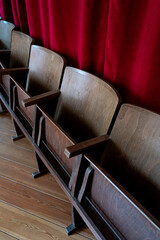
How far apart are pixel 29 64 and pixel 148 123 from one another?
2.72ft

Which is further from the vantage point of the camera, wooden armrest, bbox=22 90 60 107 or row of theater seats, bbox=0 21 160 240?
wooden armrest, bbox=22 90 60 107

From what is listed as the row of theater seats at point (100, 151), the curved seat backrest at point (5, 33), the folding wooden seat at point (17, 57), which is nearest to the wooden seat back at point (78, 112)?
the row of theater seats at point (100, 151)

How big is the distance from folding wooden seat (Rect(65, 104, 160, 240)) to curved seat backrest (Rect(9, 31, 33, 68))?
84 centimetres

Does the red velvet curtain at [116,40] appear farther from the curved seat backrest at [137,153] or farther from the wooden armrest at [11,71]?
the wooden armrest at [11,71]

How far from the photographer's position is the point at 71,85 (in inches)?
32.7

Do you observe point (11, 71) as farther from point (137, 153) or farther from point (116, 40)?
point (137, 153)

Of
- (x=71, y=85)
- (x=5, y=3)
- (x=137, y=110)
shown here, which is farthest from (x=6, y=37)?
(x=137, y=110)

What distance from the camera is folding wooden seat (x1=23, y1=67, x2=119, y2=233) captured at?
670 millimetres

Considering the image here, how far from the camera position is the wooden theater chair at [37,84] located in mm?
895

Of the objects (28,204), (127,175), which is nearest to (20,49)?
(28,204)

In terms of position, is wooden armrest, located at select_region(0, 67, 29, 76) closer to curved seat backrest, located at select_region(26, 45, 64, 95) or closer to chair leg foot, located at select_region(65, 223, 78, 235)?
curved seat backrest, located at select_region(26, 45, 64, 95)

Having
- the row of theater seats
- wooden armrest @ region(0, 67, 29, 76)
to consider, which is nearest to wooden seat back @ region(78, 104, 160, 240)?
the row of theater seats

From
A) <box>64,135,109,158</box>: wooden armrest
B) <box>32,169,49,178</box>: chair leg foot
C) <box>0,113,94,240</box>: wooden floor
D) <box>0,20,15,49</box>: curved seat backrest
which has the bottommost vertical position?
<box>0,113,94,240</box>: wooden floor

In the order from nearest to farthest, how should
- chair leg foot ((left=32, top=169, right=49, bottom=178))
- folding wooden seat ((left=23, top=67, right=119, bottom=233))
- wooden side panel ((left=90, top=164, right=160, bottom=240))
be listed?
wooden side panel ((left=90, top=164, right=160, bottom=240)) < folding wooden seat ((left=23, top=67, right=119, bottom=233)) < chair leg foot ((left=32, top=169, right=49, bottom=178))
